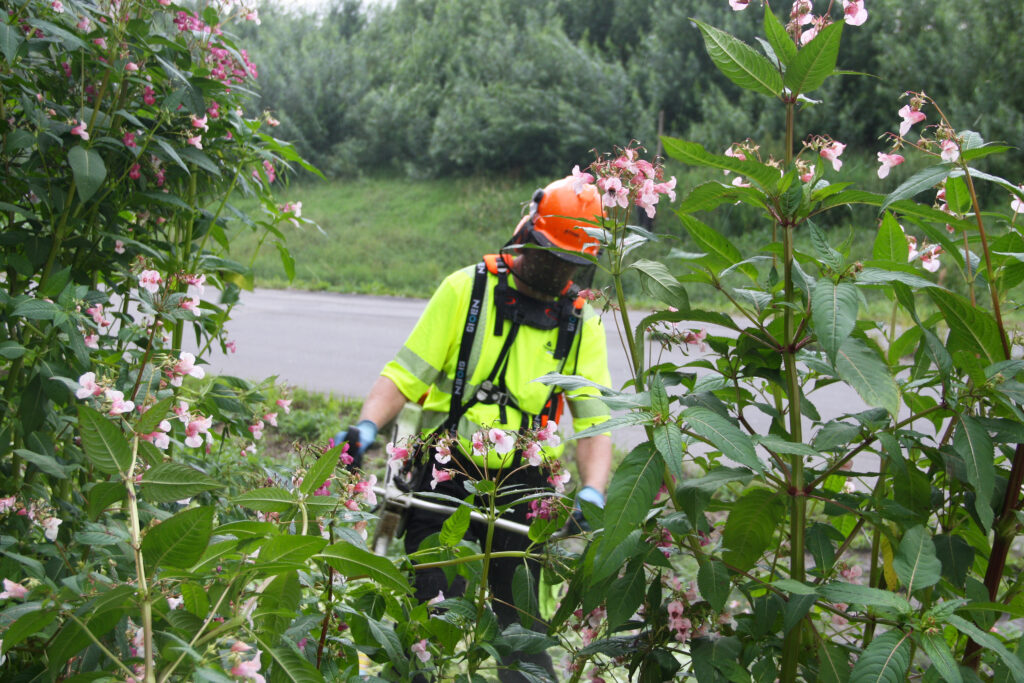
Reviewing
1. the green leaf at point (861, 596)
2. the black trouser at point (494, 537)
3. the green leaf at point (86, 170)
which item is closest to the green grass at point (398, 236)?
the black trouser at point (494, 537)

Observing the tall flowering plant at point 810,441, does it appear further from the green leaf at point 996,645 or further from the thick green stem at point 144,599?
the thick green stem at point 144,599

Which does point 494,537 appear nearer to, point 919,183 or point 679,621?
point 679,621

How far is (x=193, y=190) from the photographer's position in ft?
7.43

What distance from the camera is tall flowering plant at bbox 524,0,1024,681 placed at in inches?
38.3

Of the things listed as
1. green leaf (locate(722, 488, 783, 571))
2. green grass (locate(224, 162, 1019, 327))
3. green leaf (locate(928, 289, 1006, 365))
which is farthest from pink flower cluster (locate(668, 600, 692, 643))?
green grass (locate(224, 162, 1019, 327))

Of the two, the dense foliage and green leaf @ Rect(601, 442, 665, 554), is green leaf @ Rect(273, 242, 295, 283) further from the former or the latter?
green leaf @ Rect(601, 442, 665, 554)

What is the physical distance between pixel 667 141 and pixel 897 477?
0.53 m

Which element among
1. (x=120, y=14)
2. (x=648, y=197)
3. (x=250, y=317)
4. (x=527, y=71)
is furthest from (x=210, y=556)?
(x=527, y=71)

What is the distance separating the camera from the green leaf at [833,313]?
0.90 metres

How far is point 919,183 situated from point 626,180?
44 centimetres

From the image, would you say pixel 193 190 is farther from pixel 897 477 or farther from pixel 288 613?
pixel 897 477

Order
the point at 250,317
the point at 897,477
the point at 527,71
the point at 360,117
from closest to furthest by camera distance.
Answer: the point at 897,477
the point at 250,317
the point at 527,71
the point at 360,117

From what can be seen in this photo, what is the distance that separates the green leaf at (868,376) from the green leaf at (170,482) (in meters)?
0.75

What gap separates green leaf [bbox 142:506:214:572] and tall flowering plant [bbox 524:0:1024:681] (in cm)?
44
